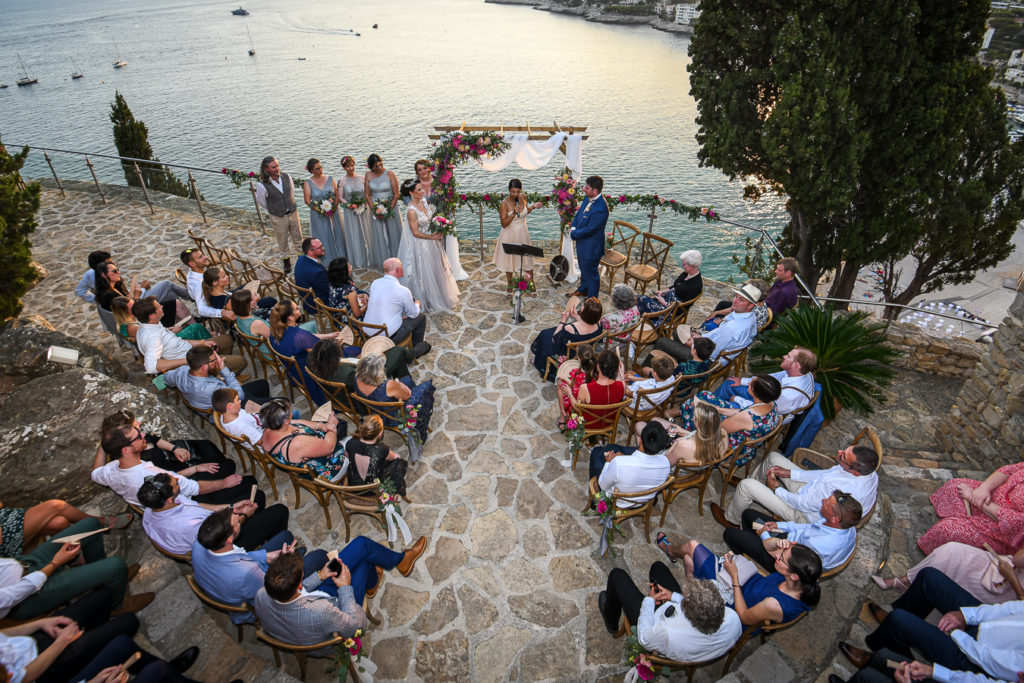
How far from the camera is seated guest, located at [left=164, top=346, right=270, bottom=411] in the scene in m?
5.34

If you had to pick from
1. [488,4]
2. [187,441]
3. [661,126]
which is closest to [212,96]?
[661,126]

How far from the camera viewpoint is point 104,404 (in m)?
5.50

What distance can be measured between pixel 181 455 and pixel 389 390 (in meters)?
2.15

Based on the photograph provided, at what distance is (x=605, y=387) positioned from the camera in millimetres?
5398

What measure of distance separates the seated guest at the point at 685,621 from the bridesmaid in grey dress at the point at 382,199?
782cm

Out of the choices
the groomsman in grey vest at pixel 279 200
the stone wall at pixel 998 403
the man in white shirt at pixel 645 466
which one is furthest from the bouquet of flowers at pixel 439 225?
the stone wall at pixel 998 403

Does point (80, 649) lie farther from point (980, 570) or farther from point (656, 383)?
point (980, 570)

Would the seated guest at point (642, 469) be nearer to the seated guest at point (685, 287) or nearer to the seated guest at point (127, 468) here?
the seated guest at point (685, 287)

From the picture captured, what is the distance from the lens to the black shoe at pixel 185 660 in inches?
A: 153

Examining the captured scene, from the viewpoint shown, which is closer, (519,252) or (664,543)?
(664,543)

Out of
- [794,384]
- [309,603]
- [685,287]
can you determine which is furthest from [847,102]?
[309,603]

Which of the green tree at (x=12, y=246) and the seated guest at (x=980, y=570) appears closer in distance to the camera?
the seated guest at (x=980, y=570)

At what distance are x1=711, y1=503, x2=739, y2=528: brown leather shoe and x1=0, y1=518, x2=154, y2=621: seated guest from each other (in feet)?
17.9

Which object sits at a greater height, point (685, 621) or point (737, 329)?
point (737, 329)
